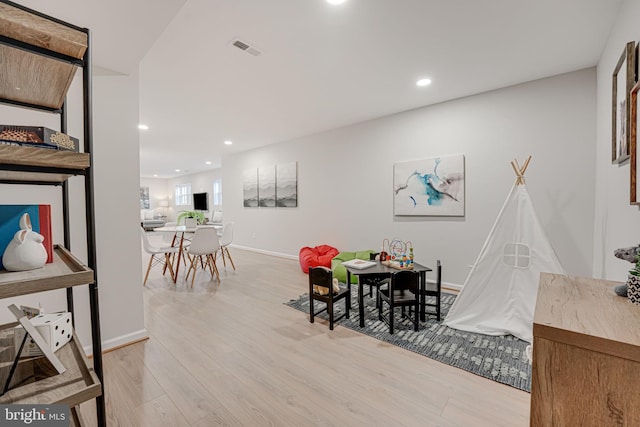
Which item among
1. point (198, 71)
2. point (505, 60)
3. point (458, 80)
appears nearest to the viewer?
point (505, 60)

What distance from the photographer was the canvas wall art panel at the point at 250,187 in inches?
264

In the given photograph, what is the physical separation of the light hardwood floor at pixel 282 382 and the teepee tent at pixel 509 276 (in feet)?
2.57

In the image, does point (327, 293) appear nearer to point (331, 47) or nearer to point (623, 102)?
point (331, 47)

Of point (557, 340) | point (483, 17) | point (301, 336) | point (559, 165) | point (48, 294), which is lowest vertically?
point (301, 336)

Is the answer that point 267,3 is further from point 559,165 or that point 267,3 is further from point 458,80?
point 559,165

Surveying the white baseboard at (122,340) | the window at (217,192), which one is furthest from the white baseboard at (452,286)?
the window at (217,192)

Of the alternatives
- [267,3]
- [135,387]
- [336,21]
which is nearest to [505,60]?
[336,21]

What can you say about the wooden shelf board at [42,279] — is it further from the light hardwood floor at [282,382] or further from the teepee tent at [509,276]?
the teepee tent at [509,276]

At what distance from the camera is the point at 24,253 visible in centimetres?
85

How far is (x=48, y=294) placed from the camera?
190 cm

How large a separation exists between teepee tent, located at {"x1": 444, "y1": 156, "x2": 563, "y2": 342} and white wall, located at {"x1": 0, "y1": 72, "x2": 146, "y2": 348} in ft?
9.50

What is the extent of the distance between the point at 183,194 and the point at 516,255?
13160 millimetres

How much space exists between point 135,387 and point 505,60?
13.2 ft

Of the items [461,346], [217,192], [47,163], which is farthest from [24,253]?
[217,192]
